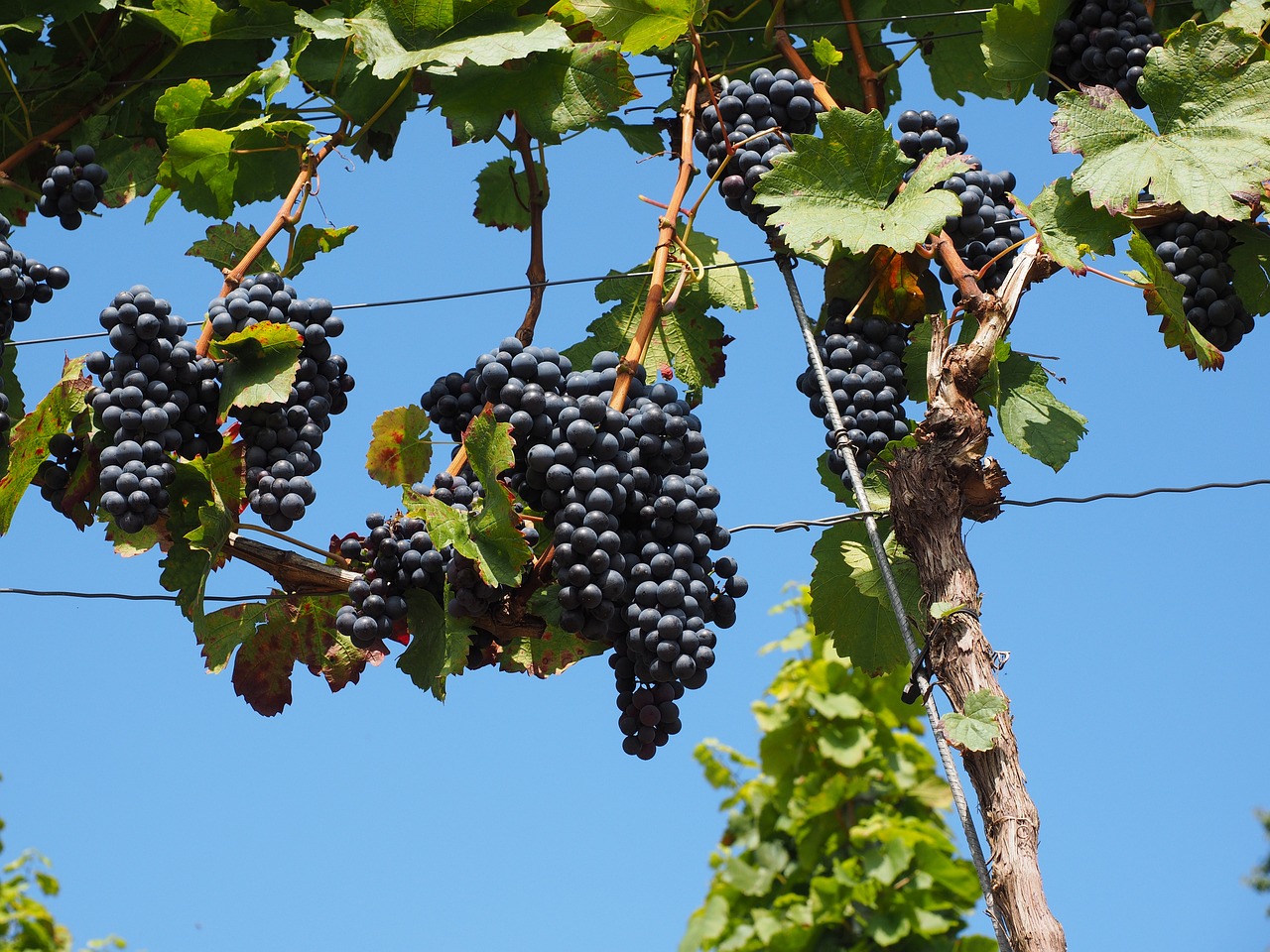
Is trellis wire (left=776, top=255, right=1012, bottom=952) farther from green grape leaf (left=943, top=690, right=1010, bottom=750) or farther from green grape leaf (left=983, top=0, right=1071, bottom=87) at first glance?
green grape leaf (left=983, top=0, right=1071, bottom=87)

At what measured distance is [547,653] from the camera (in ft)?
6.46

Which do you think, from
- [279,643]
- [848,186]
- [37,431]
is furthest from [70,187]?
[848,186]

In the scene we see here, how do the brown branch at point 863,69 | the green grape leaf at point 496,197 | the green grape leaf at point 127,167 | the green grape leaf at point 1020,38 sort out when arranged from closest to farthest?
the green grape leaf at point 1020,38
the brown branch at point 863,69
the green grape leaf at point 127,167
the green grape leaf at point 496,197

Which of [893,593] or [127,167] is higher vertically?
[127,167]

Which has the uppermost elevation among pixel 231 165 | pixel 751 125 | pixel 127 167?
pixel 127 167

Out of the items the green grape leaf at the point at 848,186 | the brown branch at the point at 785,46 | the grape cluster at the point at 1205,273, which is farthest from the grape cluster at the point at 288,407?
the grape cluster at the point at 1205,273

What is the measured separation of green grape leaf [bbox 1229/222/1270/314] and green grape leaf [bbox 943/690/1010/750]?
3.42 feet

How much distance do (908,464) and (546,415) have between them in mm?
519

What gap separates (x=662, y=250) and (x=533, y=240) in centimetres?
38

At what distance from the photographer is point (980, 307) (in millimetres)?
1932

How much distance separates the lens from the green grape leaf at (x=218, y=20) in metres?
2.44

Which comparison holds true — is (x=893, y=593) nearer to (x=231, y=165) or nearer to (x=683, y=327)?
(x=683, y=327)

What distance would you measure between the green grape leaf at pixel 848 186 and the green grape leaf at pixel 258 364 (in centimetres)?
78

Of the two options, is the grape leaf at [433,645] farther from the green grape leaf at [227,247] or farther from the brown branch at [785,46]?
the brown branch at [785,46]
